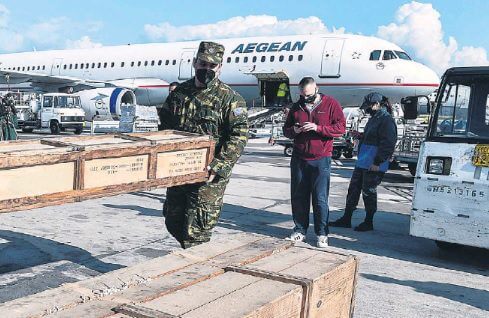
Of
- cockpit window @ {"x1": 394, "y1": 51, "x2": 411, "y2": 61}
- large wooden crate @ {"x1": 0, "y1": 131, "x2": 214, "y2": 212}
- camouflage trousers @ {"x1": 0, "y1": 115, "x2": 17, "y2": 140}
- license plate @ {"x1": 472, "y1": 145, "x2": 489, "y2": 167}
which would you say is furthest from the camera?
cockpit window @ {"x1": 394, "y1": 51, "x2": 411, "y2": 61}

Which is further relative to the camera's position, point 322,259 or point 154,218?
point 154,218

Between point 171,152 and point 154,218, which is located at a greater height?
point 171,152

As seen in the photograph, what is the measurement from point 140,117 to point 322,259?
1895cm

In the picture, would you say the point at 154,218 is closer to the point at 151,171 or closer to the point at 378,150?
the point at 378,150

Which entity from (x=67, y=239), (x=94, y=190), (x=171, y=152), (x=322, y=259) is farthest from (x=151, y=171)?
(x=67, y=239)

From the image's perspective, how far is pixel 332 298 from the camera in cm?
278

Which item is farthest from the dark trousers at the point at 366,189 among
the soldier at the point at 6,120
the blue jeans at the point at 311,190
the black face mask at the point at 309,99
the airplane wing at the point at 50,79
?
the airplane wing at the point at 50,79

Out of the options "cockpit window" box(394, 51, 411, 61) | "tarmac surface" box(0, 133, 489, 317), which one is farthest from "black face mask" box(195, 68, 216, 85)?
"cockpit window" box(394, 51, 411, 61)

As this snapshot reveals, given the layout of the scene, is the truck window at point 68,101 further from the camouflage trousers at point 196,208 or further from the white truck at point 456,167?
the camouflage trousers at point 196,208

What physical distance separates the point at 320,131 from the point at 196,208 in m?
2.50

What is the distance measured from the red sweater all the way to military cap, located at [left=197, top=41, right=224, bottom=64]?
7.54ft

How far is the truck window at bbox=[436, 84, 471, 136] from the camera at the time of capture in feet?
19.4

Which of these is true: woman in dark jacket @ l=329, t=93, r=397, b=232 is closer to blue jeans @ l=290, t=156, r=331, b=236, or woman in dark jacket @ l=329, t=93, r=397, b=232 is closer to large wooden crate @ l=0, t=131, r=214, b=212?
blue jeans @ l=290, t=156, r=331, b=236

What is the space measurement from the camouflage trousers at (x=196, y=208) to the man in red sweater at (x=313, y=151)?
2233 millimetres
